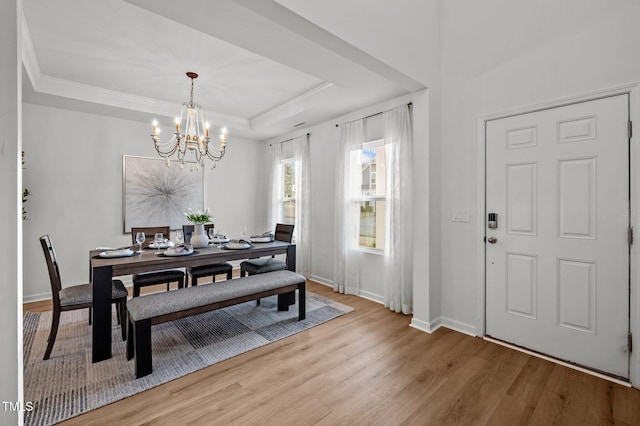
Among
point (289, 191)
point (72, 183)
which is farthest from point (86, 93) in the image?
point (289, 191)

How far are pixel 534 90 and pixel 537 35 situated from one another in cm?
45

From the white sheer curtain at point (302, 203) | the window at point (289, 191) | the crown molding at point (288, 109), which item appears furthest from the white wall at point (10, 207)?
the window at point (289, 191)

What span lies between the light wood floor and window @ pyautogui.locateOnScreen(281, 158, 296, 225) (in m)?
2.99

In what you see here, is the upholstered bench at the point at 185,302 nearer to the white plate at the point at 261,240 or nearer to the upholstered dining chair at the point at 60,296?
the upholstered dining chair at the point at 60,296

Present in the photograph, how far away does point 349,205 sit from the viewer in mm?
4137

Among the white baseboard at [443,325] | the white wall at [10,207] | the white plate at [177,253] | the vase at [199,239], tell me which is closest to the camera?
the white wall at [10,207]

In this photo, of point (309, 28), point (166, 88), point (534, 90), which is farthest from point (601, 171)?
point (166, 88)

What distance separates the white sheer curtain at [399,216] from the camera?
136 inches

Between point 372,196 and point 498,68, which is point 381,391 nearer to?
point 372,196

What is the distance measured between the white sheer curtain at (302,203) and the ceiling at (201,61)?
0.41 metres

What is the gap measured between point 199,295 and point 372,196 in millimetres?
2483

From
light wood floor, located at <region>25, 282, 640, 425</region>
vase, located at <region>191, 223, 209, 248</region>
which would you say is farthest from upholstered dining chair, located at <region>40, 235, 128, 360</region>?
light wood floor, located at <region>25, 282, 640, 425</region>

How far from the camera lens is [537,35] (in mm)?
2430

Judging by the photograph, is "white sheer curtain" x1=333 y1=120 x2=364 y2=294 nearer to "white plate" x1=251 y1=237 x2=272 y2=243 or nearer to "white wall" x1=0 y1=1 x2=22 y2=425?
"white plate" x1=251 y1=237 x2=272 y2=243
